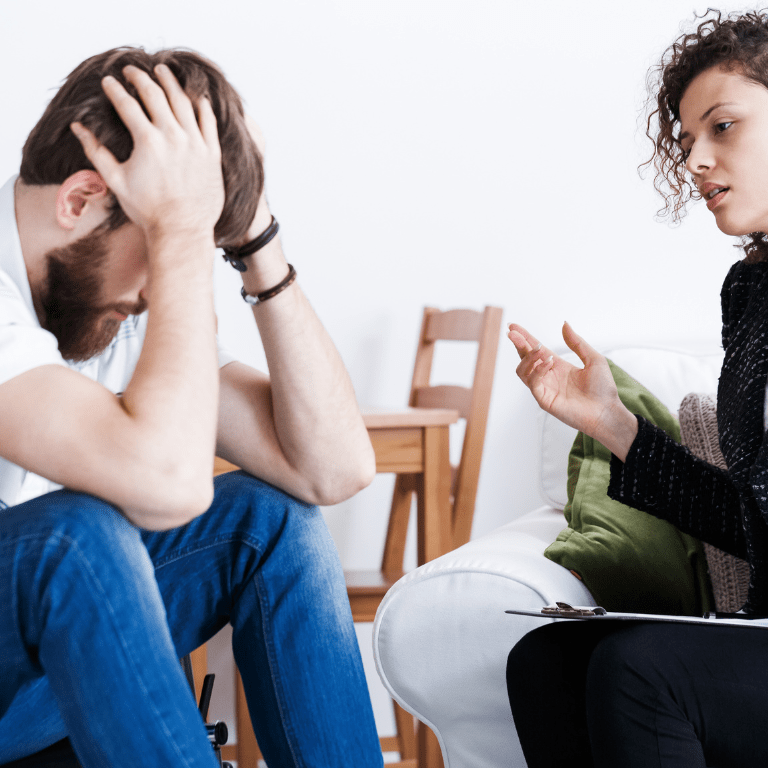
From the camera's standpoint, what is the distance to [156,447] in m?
0.61

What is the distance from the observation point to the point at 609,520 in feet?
3.67

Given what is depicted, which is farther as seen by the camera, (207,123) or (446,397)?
(446,397)

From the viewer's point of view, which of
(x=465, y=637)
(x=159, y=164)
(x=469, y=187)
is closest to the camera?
(x=159, y=164)

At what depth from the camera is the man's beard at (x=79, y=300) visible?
756 millimetres

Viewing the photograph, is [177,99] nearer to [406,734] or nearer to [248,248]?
[248,248]

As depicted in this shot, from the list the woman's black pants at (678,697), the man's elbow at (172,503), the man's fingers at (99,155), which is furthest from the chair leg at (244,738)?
the man's fingers at (99,155)

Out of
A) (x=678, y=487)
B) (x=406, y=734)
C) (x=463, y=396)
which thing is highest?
(x=678, y=487)

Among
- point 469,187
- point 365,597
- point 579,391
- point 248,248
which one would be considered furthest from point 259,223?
point 469,187

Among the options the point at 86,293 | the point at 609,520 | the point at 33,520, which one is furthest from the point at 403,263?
the point at 33,520

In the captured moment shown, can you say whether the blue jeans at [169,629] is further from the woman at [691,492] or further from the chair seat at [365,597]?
the chair seat at [365,597]

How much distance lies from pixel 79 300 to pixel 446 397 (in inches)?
46.9

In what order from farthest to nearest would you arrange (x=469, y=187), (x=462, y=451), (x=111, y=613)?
1. (x=469, y=187)
2. (x=462, y=451)
3. (x=111, y=613)

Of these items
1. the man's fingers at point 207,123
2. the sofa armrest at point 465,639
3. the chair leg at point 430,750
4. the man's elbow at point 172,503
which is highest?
the man's fingers at point 207,123

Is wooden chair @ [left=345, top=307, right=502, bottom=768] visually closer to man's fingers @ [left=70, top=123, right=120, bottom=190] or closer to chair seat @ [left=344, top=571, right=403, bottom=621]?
chair seat @ [left=344, top=571, right=403, bottom=621]
